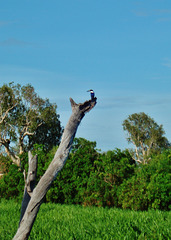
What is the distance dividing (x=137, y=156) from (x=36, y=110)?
13.7m

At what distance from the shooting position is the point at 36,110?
108ft

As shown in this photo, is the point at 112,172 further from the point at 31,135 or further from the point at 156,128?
the point at 156,128

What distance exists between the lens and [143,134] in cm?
4150

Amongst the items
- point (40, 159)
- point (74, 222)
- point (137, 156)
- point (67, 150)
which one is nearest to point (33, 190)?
point (67, 150)

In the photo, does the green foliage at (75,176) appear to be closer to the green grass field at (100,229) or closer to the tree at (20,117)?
the green grass field at (100,229)

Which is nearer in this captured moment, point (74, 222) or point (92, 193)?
point (74, 222)

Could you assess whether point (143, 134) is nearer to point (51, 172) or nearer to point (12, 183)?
point (12, 183)

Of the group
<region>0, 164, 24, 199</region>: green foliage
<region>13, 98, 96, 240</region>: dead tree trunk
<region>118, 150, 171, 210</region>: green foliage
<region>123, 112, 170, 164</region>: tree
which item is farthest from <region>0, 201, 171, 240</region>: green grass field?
<region>123, 112, 170, 164</region>: tree

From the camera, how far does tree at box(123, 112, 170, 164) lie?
134 feet

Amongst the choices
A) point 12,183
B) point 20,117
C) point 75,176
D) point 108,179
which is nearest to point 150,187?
point 108,179

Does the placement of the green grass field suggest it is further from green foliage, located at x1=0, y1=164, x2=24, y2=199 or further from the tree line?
green foliage, located at x1=0, y1=164, x2=24, y2=199

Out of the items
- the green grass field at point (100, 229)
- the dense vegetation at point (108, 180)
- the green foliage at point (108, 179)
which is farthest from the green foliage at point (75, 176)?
the green grass field at point (100, 229)

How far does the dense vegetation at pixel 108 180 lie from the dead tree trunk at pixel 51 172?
26.2 feet

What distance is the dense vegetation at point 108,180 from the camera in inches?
484
